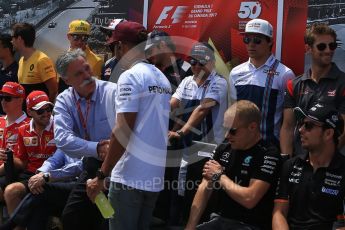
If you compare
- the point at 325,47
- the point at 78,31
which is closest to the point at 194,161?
the point at 325,47

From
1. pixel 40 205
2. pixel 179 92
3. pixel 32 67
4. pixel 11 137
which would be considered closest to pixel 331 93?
pixel 179 92

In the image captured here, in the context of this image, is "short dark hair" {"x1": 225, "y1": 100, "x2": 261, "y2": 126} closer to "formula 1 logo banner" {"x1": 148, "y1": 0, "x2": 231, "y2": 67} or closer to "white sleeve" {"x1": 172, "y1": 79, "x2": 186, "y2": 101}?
"white sleeve" {"x1": 172, "y1": 79, "x2": 186, "y2": 101}

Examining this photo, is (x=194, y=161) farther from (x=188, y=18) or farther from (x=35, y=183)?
(x=188, y=18)

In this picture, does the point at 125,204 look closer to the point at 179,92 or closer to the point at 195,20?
the point at 179,92

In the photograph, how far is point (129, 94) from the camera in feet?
12.0

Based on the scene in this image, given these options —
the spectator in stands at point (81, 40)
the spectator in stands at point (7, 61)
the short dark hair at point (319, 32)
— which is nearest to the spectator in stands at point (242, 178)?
the short dark hair at point (319, 32)

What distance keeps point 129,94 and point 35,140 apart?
88.0 inches

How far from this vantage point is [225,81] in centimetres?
529

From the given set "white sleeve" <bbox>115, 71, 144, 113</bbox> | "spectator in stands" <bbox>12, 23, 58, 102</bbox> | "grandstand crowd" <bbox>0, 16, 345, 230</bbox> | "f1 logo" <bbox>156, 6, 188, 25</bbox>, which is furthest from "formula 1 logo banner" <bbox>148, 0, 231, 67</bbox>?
"white sleeve" <bbox>115, 71, 144, 113</bbox>

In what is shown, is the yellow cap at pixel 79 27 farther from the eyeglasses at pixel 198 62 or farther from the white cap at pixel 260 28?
the white cap at pixel 260 28

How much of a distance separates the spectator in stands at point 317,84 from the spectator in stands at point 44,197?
171 centimetres

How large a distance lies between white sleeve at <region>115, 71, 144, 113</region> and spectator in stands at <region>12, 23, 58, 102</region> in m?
3.20

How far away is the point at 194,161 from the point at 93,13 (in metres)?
2.91

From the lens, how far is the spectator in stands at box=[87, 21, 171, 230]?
368 centimetres
